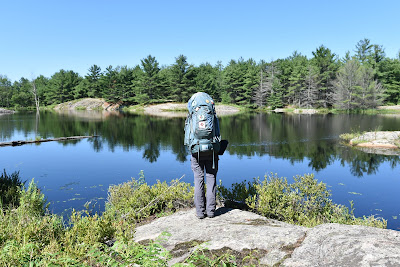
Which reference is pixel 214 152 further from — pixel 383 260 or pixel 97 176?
pixel 97 176

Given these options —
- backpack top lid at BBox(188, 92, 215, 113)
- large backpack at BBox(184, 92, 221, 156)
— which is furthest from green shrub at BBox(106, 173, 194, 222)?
backpack top lid at BBox(188, 92, 215, 113)

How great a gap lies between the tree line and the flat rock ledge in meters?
68.0

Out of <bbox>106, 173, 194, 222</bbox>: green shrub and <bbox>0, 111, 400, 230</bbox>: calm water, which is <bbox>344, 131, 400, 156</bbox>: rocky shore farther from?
<bbox>106, 173, 194, 222</bbox>: green shrub

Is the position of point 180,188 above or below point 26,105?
below

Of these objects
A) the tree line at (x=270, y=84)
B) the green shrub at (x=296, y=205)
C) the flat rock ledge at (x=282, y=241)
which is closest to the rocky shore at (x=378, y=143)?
the green shrub at (x=296, y=205)

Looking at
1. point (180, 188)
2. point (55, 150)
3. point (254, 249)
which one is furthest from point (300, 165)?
point (55, 150)

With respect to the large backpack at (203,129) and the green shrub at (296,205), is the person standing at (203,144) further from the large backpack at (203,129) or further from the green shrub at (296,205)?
the green shrub at (296,205)

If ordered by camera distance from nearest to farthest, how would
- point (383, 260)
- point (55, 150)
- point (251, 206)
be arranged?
point (383, 260) → point (251, 206) → point (55, 150)

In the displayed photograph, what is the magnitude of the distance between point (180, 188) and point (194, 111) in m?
3.14

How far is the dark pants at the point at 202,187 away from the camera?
5.34 m

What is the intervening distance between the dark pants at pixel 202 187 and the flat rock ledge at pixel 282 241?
22 centimetres

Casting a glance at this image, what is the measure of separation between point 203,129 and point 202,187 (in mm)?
1164

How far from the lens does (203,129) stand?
5172mm

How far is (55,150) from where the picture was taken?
20250mm
